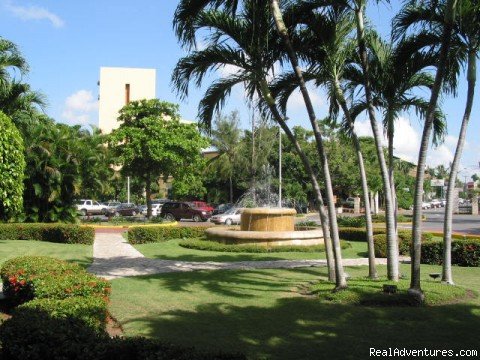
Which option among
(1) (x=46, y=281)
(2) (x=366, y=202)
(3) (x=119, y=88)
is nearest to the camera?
(1) (x=46, y=281)

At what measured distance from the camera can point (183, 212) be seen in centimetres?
3903

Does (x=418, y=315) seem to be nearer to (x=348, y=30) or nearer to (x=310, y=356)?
(x=310, y=356)

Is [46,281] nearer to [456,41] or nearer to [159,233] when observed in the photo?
[456,41]

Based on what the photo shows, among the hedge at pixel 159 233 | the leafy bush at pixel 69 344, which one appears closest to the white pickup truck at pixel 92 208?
the hedge at pixel 159 233

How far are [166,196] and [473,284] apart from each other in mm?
58659

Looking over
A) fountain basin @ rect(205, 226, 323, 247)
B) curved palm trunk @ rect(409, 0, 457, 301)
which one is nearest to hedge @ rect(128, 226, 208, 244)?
fountain basin @ rect(205, 226, 323, 247)

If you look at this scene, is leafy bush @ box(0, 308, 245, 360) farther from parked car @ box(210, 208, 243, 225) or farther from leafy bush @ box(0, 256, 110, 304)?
parked car @ box(210, 208, 243, 225)

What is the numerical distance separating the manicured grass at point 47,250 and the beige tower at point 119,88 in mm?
46290

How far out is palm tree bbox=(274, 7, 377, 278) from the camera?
9.92 metres

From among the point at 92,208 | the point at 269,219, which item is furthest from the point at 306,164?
the point at 92,208

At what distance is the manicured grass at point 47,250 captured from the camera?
15641 mm

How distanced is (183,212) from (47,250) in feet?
70.8

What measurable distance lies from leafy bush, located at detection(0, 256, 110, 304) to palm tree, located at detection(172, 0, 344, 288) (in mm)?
4022

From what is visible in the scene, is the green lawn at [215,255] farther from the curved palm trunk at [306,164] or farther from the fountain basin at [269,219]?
the curved palm trunk at [306,164]
